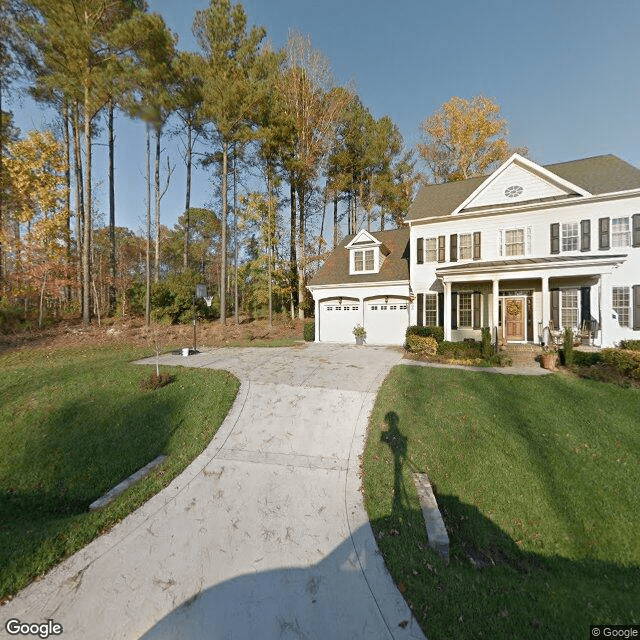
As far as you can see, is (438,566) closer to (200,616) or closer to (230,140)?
(200,616)

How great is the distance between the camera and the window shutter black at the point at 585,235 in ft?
40.8

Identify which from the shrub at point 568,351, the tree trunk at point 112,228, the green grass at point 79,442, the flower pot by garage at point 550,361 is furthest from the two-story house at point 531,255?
the tree trunk at point 112,228

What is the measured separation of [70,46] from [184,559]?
21.2m

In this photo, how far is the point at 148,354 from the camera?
37.5ft

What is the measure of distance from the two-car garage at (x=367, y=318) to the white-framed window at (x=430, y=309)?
0.93m

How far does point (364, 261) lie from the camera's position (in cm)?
1666

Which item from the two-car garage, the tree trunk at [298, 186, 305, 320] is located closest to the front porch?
the two-car garage

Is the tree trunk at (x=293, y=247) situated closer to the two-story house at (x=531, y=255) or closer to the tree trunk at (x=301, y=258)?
the tree trunk at (x=301, y=258)

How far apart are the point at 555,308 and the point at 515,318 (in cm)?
154

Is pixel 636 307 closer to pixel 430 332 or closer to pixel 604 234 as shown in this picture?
pixel 604 234

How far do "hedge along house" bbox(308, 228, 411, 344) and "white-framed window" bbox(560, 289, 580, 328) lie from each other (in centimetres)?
646

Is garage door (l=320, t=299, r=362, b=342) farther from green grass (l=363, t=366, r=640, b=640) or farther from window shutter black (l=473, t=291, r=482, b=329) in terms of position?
green grass (l=363, t=366, r=640, b=640)

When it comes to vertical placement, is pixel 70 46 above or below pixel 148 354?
above

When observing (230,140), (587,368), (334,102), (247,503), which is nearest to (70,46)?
(230,140)
